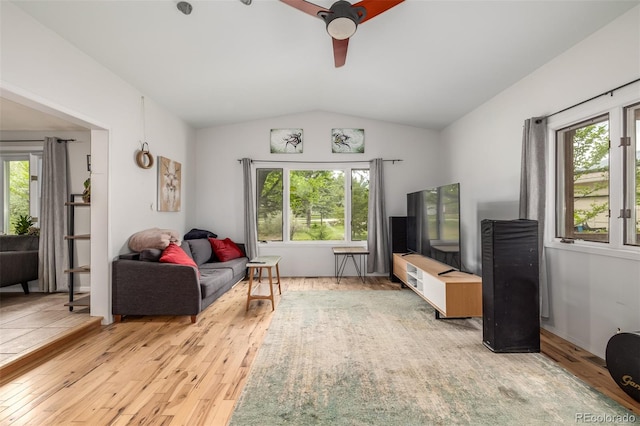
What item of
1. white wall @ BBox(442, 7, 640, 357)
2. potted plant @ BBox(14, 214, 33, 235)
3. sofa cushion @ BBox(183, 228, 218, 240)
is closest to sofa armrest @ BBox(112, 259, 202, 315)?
sofa cushion @ BBox(183, 228, 218, 240)

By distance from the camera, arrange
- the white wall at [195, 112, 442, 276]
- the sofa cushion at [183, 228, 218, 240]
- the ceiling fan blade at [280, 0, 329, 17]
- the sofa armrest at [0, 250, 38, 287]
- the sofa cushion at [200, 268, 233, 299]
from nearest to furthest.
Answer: the ceiling fan blade at [280, 0, 329, 17] < the sofa cushion at [200, 268, 233, 299] < the sofa armrest at [0, 250, 38, 287] < the sofa cushion at [183, 228, 218, 240] < the white wall at [195, 112, 442, 276]

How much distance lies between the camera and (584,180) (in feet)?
9.34

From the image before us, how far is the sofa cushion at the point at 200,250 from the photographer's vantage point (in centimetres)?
470

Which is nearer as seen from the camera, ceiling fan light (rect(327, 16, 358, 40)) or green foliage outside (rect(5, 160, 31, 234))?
ceiling fan light (rect(327, 16, 358, 40))

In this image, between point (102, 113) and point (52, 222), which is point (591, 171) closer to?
point (102, 113)

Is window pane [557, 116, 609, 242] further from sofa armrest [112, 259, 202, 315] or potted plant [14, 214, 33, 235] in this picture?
potted plant [14, 214, 33, 235]

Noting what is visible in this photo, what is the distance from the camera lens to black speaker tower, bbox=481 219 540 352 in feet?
8.75

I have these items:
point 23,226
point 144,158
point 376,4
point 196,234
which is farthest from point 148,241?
point 376,4

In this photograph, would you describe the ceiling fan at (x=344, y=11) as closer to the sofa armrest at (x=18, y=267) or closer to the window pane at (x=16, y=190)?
the sofa armrest at (x=18, y=267)

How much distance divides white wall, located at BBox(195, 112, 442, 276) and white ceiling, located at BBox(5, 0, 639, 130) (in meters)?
0.96

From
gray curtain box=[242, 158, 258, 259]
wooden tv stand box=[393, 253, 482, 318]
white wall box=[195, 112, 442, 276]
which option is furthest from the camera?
white wall box=[195, 112, 442, 276]

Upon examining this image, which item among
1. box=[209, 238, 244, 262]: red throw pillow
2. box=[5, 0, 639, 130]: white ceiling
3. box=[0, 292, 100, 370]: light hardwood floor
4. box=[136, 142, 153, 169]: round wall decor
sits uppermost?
box=[5, 0, 639, 130]: white ceiling

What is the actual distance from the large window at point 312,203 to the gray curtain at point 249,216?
9.1 inches

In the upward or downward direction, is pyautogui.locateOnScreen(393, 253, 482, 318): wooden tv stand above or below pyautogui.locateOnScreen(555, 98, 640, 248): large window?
below
